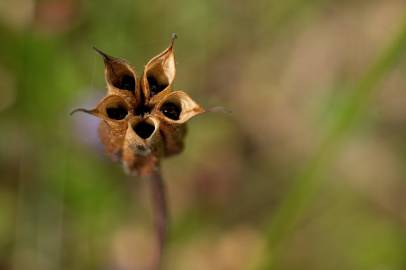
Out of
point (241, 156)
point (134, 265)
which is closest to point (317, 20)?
point (241, 156)

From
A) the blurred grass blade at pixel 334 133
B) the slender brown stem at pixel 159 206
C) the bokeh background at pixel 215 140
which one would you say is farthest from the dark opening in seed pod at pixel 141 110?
the bokeh background at pixel 215 140

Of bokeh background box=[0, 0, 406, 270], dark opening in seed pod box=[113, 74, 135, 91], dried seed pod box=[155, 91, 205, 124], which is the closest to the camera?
dried seed pod box=[155, 91, 205, 124]

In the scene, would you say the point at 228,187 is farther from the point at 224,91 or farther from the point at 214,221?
the point at 224,91

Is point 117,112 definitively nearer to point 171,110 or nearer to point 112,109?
point 112,109

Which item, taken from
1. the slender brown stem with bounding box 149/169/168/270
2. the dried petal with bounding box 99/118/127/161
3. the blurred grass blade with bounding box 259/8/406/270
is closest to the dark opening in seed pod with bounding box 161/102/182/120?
the dried petal with bounding box 99/118/127/161

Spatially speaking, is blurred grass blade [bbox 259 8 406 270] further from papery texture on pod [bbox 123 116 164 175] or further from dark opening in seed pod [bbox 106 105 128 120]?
dark opening in seed pod [bbox 106 105 128 120]

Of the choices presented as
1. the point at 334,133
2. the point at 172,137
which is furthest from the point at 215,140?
the point at 172,137

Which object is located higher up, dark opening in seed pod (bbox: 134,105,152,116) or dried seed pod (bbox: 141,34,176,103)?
dried seed pod (bbox: 141,34,176,103)
